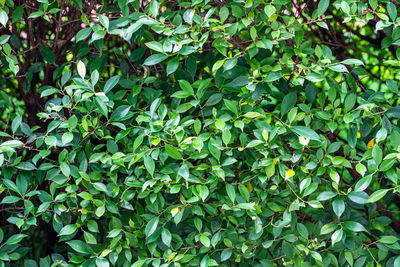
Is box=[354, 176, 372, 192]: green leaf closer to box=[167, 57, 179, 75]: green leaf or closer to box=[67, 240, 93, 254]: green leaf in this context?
box=[167, 57, 179, 75]: green leaf

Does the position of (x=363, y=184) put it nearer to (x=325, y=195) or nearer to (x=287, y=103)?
(x=325, y=195)

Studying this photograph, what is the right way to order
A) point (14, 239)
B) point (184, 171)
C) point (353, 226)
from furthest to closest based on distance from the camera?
point (14, 239) → point (353, 226) → point (184, 171)

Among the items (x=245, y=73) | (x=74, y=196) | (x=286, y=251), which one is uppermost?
(x=245, y=73)

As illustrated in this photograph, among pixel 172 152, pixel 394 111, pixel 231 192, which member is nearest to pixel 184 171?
pixel 172 152

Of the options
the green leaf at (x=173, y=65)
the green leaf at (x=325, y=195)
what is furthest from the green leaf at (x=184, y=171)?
the green leaf at (x=325, y=195)

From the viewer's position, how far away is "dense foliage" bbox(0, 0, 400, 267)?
5.44 feet

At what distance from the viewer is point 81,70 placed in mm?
1650

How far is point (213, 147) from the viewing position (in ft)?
5.45

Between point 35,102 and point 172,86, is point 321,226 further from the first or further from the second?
point 35,102

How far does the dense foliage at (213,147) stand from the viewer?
1.66 meters

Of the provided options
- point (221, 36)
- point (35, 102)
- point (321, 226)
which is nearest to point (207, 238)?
point (321, 226)

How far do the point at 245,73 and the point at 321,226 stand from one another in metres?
0.73

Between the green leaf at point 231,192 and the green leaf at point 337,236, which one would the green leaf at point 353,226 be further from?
the green leaf at point 231,192

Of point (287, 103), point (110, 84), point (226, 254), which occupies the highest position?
point (110, 84)
